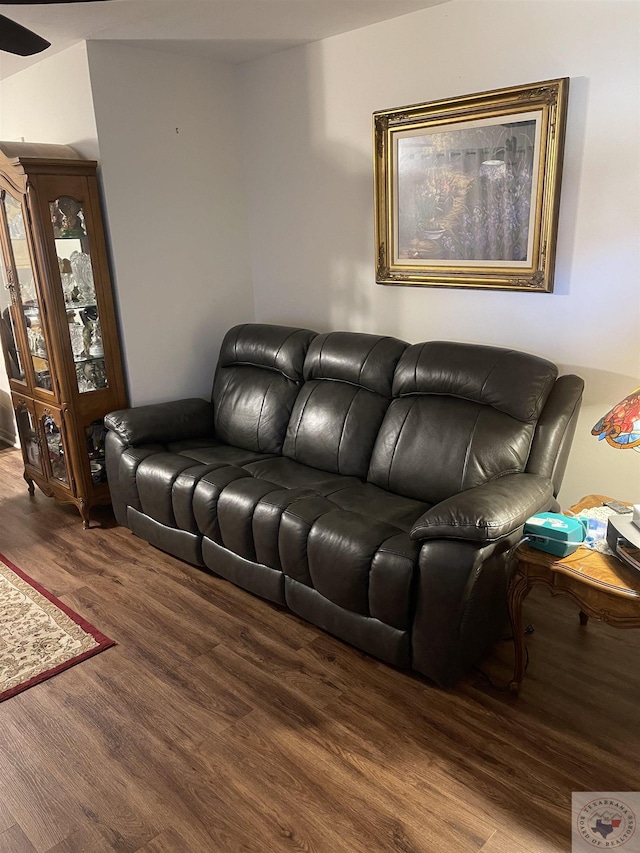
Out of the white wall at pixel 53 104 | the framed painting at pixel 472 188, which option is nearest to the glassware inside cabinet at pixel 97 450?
the white wall at pixel 53 104

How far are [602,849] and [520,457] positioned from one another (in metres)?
1.30

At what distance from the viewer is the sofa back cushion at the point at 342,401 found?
302 centimetres

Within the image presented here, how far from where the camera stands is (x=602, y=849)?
1.65 meters

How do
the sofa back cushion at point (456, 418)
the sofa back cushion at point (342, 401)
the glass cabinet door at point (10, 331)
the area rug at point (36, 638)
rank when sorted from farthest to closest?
the glass cabinet door at point (10, 331), the sofa back cushion at point (342, 401), the sofa back cushion at point (456, 418), the area rug at point (36, 638)

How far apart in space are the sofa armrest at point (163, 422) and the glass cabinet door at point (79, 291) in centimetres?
29

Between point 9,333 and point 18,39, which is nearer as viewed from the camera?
point 18,39

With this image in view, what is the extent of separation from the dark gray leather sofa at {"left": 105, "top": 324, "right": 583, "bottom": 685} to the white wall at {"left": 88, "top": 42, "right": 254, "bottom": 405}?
321 millimetres

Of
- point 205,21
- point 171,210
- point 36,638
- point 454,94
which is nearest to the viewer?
point 36,638

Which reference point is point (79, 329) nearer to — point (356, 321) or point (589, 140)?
point (356, 321)

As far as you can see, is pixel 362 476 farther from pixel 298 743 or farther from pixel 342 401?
pixel 298 743

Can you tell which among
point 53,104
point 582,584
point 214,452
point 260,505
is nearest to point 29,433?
point 214,452

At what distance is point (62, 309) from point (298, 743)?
2.46 m

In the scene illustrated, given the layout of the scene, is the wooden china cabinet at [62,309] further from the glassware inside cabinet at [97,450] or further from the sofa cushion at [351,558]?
the sofa cushion at [351,558]

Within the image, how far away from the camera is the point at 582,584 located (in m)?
1.93
